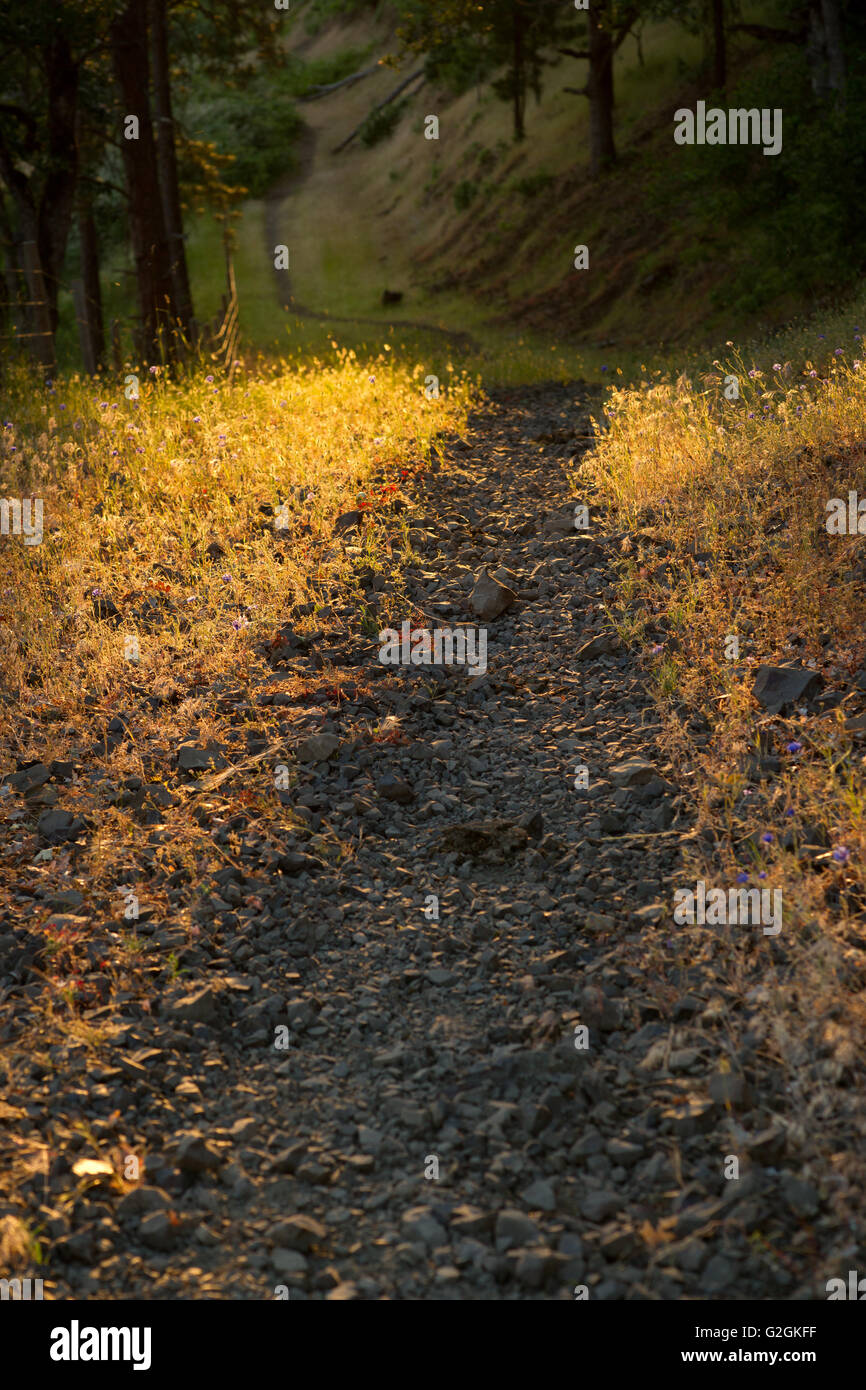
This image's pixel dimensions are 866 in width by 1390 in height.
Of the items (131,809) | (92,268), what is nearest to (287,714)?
(131,809)

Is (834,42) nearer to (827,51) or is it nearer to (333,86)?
(827,51)

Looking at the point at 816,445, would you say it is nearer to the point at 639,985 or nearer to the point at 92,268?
the point at 639,985

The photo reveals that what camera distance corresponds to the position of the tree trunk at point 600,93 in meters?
24.2

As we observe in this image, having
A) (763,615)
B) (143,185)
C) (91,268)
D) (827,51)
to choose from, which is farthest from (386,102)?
(763,615)

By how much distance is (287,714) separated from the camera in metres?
5.45

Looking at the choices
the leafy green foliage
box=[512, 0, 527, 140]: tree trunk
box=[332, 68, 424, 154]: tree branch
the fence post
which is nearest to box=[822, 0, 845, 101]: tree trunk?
box=[512, 0, 527, 140]: tree trunk

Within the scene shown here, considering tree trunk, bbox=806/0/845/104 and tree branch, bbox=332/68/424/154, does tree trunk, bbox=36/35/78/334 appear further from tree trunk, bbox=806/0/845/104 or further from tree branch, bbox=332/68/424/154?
tree branch, bbox=332/68/424/154

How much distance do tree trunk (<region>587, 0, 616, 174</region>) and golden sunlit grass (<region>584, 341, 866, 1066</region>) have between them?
1896 cm

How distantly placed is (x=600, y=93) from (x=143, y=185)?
16519 mm

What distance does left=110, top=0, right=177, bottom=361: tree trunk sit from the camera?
1284 centimetres

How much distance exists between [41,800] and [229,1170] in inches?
96.8

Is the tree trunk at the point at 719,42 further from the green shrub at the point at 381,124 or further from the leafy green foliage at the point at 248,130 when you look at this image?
the green shrub at the point at 381,124

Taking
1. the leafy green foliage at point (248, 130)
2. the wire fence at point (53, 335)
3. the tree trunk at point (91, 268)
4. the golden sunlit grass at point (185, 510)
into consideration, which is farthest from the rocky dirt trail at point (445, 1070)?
the leafy green foliage at point (248, 130)

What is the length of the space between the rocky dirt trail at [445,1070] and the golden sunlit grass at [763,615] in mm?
264
